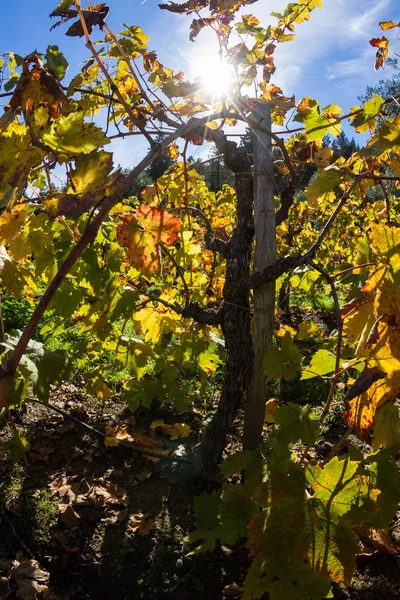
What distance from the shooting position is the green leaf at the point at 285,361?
1.66m

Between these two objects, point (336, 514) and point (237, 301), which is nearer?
point (336, 514)

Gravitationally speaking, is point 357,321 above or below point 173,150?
below

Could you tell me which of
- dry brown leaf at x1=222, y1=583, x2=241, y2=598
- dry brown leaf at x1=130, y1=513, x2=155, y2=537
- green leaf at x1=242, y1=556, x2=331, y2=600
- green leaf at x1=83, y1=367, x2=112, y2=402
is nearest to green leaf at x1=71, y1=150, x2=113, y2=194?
green leaf at x1=242, y1=556, x2=331, y2=600

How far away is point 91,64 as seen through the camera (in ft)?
8.55

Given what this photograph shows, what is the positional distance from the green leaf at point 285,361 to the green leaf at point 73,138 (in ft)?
3.53

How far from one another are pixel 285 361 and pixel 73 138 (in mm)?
1153

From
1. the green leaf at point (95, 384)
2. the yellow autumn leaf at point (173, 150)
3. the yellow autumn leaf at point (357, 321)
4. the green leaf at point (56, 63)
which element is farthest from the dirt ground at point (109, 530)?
the yellow autumn leaf at point (173, 150)

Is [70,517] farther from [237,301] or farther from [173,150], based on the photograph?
[173,150]

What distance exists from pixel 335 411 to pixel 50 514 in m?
2.17

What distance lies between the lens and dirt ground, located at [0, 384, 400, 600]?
1.86 m

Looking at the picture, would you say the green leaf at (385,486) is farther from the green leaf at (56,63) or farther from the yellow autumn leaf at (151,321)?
the green leaf at (56,63)

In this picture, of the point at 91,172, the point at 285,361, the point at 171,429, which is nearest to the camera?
the point at 91,172

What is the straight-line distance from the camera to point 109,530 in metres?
2.22

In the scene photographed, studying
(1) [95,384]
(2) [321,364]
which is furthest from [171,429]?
(2) [321,364]
